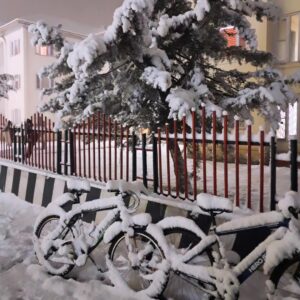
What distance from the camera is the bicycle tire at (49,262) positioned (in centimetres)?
411

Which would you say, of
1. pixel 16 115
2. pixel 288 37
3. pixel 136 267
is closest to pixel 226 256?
pixel 136 267

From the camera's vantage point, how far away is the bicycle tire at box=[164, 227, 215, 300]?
336 cm

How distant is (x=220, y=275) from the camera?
10.3 feet

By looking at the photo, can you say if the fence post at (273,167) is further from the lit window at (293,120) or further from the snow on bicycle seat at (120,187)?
the lit window at (293,120)

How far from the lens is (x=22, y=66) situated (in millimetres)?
26000

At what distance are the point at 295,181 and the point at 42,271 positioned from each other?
2890 millimetres

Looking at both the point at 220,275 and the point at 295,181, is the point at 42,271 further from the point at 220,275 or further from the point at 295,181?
the point at 295,181

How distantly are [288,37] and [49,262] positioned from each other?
11.8 m

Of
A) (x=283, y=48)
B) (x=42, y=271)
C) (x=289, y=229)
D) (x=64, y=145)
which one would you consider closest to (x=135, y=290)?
(x=42, y=271)

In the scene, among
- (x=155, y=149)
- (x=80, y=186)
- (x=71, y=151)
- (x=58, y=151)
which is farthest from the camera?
(x=58, y=151)

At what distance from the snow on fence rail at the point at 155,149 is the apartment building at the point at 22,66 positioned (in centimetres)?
1804

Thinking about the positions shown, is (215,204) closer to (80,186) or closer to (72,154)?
(80,186)

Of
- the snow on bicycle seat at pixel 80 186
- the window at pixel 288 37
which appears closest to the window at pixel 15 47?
the window at pixel 288 37

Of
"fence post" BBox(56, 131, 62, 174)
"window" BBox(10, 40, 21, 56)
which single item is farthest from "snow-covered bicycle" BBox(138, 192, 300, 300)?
"window" BBox(10, 40, 21, 56)
